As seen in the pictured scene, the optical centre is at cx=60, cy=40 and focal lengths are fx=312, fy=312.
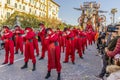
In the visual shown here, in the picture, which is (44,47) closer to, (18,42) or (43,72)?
(18,42)

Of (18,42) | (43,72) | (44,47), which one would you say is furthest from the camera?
(18,42)

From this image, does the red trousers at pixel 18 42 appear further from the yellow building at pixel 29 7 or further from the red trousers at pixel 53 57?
the yellow building at pixel 29 7

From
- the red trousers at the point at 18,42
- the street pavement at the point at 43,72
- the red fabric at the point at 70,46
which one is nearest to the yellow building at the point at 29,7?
the red trousers at the point at 18,42

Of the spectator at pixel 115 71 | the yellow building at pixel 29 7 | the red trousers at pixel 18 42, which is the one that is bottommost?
the red trousers at pixel 18 42

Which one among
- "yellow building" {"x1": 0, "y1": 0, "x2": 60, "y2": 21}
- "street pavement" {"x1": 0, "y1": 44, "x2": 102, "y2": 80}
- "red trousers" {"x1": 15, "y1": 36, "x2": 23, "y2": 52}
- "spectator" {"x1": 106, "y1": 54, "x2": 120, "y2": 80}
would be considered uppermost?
"yellow building" {"x1": 0, "y1": 0, "x2": 60, "y2": 21}

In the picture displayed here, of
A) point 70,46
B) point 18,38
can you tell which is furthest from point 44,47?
point 18,38

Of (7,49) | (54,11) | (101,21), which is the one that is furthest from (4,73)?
(54,11)

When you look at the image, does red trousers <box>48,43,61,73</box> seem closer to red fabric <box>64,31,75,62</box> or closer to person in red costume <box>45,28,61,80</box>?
person in red costume <box>45,28,61,80</box>

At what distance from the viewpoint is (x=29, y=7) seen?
7400cm

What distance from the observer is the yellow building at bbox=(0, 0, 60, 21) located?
58.4 meters

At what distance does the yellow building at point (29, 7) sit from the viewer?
58375 mm

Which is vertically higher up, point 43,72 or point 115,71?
point 115,71

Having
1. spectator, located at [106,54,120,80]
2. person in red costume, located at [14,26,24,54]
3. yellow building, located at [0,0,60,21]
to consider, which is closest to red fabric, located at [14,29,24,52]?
person in red costume, located at [14,26,24,54]

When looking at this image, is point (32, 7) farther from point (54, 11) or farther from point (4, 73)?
point (4, 73)
